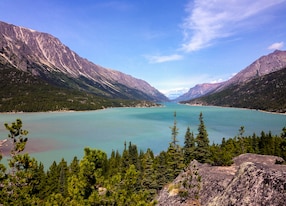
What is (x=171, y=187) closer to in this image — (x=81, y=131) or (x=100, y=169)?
(x=100, y=169)

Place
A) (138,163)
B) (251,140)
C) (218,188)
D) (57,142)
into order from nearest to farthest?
(218,188) → (138,163) → (251,140) → (57,142)

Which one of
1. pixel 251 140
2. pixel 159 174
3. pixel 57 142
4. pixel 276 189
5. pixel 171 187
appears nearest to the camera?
pixel 276 189

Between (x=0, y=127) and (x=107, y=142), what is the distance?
96.1 metres

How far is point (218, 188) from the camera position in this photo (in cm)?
2784

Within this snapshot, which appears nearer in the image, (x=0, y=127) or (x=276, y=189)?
(x=276, y=189)

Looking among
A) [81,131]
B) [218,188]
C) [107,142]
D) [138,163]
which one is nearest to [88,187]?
[218,188]

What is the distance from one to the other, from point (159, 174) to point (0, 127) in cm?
16840

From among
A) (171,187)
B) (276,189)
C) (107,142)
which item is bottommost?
(107,142)

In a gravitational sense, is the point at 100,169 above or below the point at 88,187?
above

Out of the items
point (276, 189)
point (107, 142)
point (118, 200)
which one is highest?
point (276, 189)

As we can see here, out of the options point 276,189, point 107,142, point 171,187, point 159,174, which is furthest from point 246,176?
point 107,142

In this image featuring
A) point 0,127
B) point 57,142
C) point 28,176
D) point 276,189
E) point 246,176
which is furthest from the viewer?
point 0,127

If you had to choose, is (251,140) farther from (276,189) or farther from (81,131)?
(81,131)

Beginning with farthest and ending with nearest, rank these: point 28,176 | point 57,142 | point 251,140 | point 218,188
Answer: point 57,142
point 251,140
point 218,188
point 28,176
